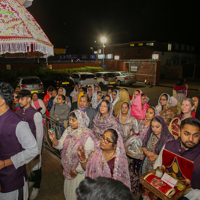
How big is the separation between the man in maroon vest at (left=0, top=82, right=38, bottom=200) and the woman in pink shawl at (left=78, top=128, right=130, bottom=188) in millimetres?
730

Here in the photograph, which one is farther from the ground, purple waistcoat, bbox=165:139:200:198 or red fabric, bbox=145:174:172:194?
purple waistcoat, bbox=165:139:200:198

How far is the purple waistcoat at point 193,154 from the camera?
1.92m

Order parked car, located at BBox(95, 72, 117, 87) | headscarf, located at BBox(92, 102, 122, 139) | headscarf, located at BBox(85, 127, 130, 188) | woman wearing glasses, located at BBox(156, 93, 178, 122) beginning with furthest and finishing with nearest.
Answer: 1. parked car, located at BBox(95, 72, 117, 87)
2. woman wearing glasses, located at BBox(156, 93, 178, 122)
3. headscarf, located at BBox(92, 102, 122, 139)
4. headscarf, located at BBox(85, 127, 130, 188)

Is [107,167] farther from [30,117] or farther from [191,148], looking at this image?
[30,117]

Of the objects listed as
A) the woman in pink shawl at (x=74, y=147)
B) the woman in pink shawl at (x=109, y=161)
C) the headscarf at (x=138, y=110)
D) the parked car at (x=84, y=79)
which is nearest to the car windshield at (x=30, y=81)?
the parked car at (x=84, y=79)

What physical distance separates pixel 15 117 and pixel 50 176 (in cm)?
242

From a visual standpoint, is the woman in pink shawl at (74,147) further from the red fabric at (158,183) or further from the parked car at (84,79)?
the parked car at (84,79)

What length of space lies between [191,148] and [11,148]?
2245 millimetres

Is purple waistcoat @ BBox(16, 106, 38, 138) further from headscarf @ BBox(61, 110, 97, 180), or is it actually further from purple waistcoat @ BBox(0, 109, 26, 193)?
purple waistcoat @ BBox(0, 109, 26, 193)

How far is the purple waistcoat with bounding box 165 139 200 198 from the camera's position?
6.31ft

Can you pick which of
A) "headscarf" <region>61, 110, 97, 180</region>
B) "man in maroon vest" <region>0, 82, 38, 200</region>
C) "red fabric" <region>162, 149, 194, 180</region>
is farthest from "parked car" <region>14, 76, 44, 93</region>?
"red fabric" <region>162, 149, 194, 180</region>

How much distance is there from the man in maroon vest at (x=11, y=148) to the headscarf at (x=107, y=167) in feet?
2.58

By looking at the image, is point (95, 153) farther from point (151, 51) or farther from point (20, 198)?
point (151, 51)

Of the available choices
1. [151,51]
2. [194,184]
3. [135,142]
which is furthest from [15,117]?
[151,51]
